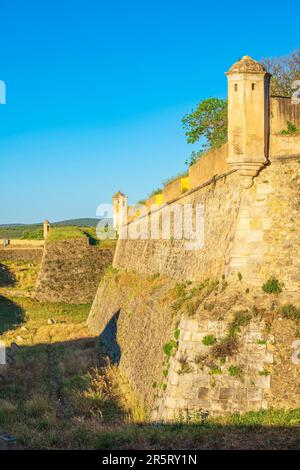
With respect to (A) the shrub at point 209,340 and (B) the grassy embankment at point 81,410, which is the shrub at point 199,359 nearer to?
(A) the shrub at point 209,340

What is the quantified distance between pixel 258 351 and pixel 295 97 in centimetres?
537

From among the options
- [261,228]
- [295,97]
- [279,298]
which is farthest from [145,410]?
[295,97]

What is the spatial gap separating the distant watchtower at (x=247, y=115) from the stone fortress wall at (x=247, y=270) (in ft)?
0.07

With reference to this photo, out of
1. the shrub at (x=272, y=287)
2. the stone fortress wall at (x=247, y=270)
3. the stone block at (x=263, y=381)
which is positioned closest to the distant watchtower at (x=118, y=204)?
the stone fortress wall at (x=247, y=270)

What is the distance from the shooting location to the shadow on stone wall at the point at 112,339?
18.5 meters

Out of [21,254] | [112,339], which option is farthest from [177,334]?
[21,254]

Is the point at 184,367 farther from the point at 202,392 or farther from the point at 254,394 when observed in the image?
the point at 254,394

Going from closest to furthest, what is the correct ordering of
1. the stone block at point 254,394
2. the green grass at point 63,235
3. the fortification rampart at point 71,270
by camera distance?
the stone block at point 254,394, the fortification rampart at point 71,270, the green grass at point 63,235

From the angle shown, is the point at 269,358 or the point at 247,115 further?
the point at 247,115

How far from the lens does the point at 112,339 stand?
20.2 m

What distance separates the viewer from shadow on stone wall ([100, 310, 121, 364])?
18544mm

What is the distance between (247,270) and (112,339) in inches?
376

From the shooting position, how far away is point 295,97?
40.2 ft
